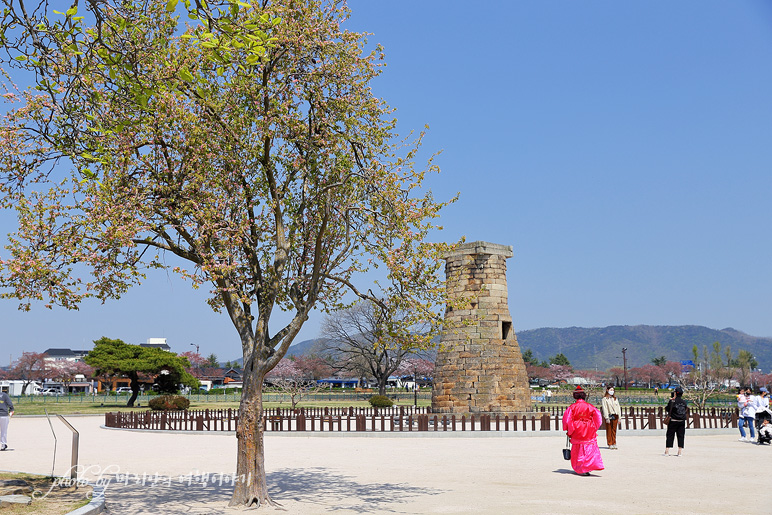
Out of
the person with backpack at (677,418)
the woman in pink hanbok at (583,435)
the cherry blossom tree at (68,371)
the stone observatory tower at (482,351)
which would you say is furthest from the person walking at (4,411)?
the cherry blossom tree at (68,371)

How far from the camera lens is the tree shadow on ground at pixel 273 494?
9.88 m

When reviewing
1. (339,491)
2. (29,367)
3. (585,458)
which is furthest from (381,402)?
(29,367)

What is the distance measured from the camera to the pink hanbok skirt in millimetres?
13562

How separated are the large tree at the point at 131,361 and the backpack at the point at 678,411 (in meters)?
38.9

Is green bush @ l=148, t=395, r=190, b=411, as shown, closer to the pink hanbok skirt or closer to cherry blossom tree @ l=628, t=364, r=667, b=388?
the pink hanbok skirt

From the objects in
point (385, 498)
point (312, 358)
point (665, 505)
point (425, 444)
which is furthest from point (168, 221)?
point (312, 358)

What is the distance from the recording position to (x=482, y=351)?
27.7 m

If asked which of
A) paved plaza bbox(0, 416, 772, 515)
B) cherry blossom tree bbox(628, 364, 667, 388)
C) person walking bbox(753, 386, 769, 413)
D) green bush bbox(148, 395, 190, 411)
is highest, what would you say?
person walking bbox(753, 386, 769, 413)

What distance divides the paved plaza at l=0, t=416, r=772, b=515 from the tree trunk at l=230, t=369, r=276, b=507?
1.05 ft

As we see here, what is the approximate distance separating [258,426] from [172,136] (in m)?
4.52

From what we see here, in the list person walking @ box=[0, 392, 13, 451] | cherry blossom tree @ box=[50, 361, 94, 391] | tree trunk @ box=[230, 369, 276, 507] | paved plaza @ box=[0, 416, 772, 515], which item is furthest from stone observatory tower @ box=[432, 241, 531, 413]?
cherry blossom tree @ box=[50, 361, 94, 391]

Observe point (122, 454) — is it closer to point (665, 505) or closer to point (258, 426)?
point (258, 426)

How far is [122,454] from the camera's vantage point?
1753cm

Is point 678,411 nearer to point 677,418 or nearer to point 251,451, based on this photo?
point 677,418
